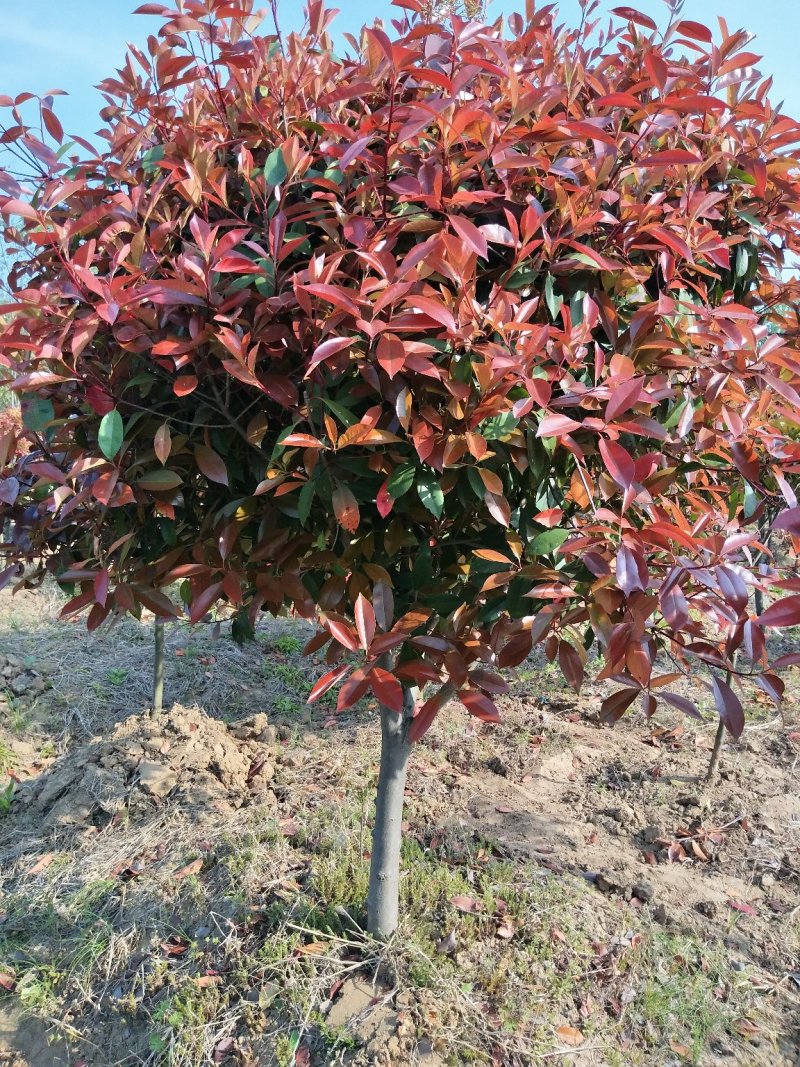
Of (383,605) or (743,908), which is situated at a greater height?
(383,605)

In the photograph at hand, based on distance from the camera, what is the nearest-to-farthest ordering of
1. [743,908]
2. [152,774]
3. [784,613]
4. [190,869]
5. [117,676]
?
1. [784,613]
2. [743,908]
3. [190,869]
4. [152,774]
5. [117,676]

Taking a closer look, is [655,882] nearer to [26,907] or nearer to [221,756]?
[221,756]

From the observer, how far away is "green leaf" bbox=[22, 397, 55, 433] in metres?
1.52

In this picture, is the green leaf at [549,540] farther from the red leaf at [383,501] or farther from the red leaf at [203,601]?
the red leaf at [203,601]

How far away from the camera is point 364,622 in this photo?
131 centimetres

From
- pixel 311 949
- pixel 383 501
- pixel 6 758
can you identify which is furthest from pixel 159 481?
pixel 6 758

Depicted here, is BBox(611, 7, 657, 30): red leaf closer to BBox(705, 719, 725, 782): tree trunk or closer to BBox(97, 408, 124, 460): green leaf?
BBox(97, 408, 124, 460): green leaf

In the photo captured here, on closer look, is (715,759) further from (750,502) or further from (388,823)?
(750,502)

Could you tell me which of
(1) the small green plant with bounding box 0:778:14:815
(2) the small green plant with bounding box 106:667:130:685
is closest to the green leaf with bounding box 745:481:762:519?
(1) the small green plant with bounding box 0:778:14:815

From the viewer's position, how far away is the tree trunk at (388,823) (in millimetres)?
2316

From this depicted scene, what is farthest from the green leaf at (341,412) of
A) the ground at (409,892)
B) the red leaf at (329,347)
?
the ground at (409,892)

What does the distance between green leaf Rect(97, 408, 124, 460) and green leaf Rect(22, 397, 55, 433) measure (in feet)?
0.74

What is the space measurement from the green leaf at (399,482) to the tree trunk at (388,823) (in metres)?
1.10

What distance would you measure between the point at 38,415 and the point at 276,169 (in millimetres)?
688
